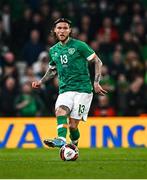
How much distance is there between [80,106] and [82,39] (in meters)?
8.05


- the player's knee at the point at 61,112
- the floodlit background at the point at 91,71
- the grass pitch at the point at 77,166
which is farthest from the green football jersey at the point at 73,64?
the floodlit background at the point at 91,71

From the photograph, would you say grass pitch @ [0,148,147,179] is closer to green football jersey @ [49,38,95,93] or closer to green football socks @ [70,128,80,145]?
green football socks @ [70,128,80,145]

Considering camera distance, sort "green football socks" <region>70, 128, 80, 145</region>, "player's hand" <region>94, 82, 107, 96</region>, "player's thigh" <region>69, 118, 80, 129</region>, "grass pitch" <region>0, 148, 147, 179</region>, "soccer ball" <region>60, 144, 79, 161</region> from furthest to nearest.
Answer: "green football socks" <region>70, 128, 80, 145</region> < "player's thigh" <region>69, 118, 80, 129</region> < "player's hand" <region>94, 82, 107, 96</region> < "soccer ball" <region>60, 144, 79, 161</region> < "grass pitch" <region>0, 148, 147, 179</region>

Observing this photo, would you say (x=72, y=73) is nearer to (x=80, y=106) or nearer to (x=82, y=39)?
(x=80, y=106)

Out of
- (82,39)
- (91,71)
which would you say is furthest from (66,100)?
(82,39)

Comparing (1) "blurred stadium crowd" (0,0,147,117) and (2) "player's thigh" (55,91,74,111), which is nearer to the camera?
(2) "player's thigh" (55,91,74,111)

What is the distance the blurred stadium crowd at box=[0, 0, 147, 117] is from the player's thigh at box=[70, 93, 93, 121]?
6.23 metres

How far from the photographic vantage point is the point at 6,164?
38.4 feet

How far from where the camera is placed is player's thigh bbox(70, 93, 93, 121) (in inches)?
491

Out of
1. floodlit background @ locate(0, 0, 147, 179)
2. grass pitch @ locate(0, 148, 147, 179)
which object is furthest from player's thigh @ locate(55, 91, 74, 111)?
floodlit background @ locate(0, 0, 147, 179)

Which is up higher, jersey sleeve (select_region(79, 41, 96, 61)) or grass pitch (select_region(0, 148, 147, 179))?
jersey sleeve (select_region(79, 41, 96, 61))

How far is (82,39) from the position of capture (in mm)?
20406

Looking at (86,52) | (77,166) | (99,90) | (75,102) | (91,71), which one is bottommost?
(77,166)

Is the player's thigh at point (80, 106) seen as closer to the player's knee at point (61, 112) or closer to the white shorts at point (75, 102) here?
the white shorts at point (75, 102)
